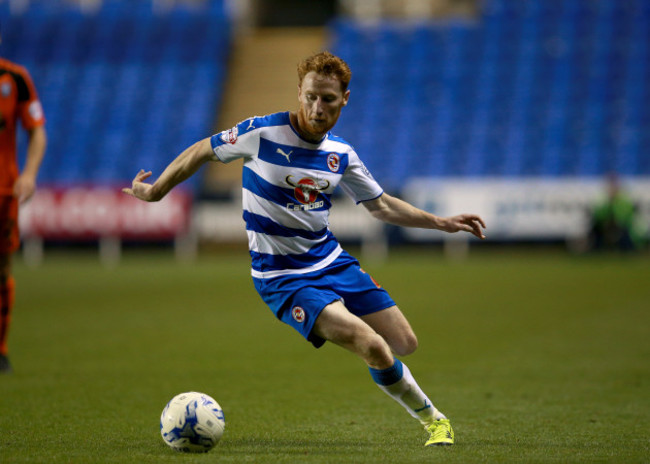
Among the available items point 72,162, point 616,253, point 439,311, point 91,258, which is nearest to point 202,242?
point 91,258

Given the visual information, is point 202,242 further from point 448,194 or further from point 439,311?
point 439,311

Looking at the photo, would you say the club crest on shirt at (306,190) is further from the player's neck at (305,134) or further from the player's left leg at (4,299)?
the player's left leg at (4,299)

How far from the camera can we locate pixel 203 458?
4.46m

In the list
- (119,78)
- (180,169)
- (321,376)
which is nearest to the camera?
(180,169)

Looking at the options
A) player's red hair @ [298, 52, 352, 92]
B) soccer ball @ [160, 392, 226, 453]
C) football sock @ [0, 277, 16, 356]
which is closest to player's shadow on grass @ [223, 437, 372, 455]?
soccer ball @ [160, 392, 226, 453]

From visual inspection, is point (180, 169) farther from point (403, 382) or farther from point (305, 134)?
point (403, 382)

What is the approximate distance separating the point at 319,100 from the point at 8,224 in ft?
11.3

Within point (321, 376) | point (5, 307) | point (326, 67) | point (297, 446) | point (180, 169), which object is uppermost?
point (326, 67)

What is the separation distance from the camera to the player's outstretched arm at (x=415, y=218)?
5172 mm

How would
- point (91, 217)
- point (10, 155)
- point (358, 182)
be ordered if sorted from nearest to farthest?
point (358, 182), point (10, 155), point (91, 217)

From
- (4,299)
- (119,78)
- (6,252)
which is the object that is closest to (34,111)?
(6,252)

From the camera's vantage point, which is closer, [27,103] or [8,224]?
[8,224]

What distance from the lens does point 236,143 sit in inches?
191

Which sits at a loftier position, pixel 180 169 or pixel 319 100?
pixel 319 100
